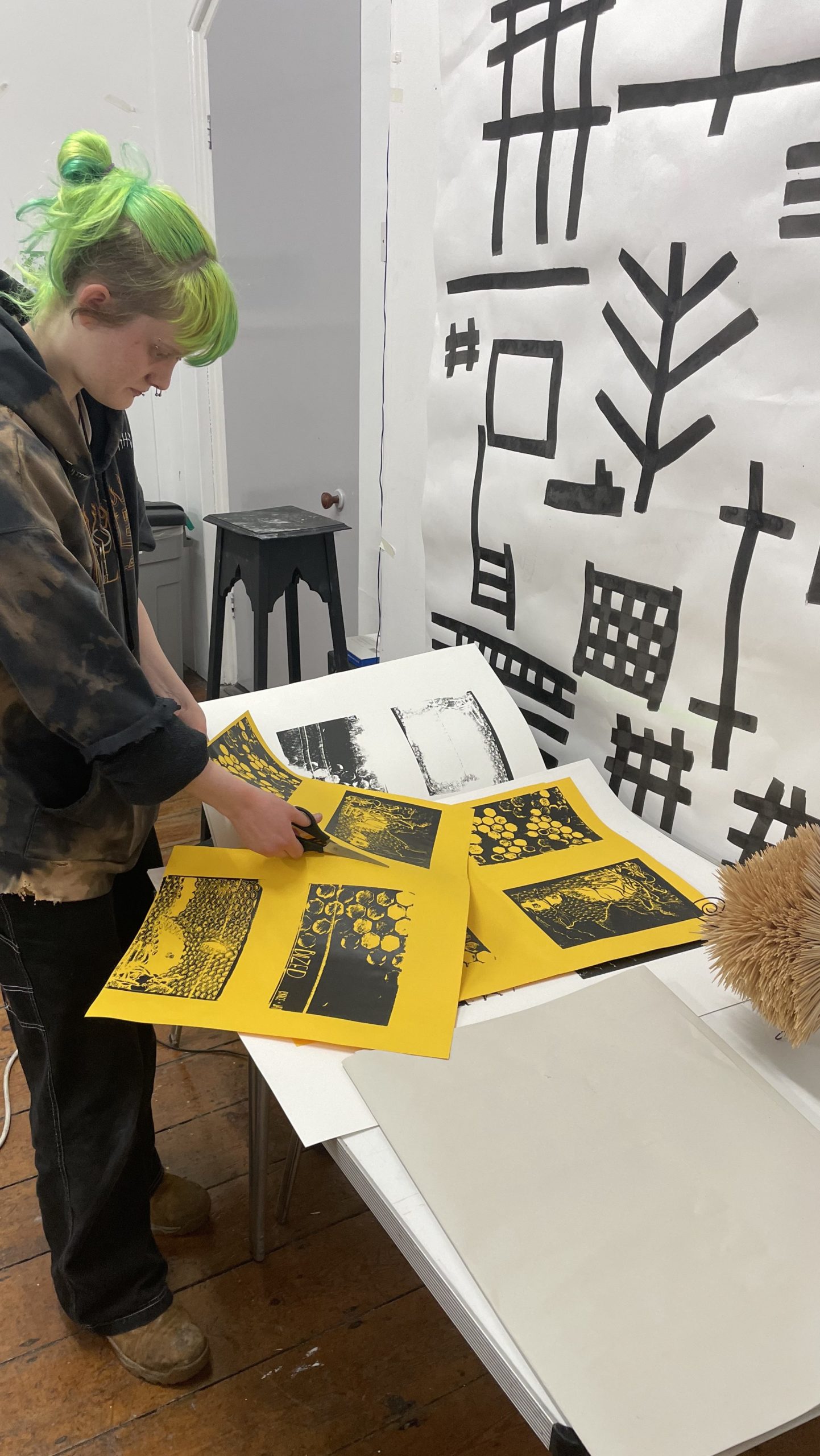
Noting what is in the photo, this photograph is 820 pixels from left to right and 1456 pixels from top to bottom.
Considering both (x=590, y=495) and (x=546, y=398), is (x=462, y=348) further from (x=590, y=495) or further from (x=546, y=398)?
(x=590, y=495)

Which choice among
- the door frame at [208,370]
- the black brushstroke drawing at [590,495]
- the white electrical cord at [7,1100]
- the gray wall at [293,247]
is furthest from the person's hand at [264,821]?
the door frame at [208,370]

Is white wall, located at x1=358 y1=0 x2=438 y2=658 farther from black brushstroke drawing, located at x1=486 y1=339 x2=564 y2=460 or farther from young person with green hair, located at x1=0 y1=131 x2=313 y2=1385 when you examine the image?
young person with green hair, located at x1=0 y1=131 x2=313 y2=1385

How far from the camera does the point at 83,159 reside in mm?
776

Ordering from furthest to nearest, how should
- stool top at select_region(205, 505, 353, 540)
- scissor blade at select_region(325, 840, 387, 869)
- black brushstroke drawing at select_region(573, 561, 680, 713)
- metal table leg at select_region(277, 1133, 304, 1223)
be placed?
stool top at select_region(205, 505, 353, 540) → metal table leg at select_region(277, 1133, 304, 1223) → black brushstroke drawing at select_region(573, 561, 680, 713) → scissor blade at select_region(325, 840, 387, 869)

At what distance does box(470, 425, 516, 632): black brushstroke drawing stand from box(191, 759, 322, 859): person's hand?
0.51 m

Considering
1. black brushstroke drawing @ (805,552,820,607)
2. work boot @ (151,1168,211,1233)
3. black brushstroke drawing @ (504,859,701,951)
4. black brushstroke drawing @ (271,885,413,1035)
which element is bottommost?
work boot @ (151,1168,211,1233)

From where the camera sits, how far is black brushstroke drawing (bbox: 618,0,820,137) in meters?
0.78

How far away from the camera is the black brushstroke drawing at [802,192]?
0.78 m

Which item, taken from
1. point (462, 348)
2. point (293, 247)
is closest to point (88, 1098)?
point (462, 348)

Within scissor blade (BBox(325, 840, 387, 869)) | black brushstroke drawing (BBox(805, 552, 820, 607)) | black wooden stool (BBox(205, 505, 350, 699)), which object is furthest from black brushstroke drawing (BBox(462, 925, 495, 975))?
black wooden stool (BBox(205, 505, 350, 699))

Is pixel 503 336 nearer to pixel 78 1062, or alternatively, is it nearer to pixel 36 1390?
pixel 78 1062

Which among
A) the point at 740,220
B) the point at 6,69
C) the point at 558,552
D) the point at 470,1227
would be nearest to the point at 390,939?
the point at 470,1227

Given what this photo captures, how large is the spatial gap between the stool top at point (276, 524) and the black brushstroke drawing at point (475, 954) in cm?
118

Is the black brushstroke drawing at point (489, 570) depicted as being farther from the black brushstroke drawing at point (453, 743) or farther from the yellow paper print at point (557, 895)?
the yellow paper print at point (557, 895)
